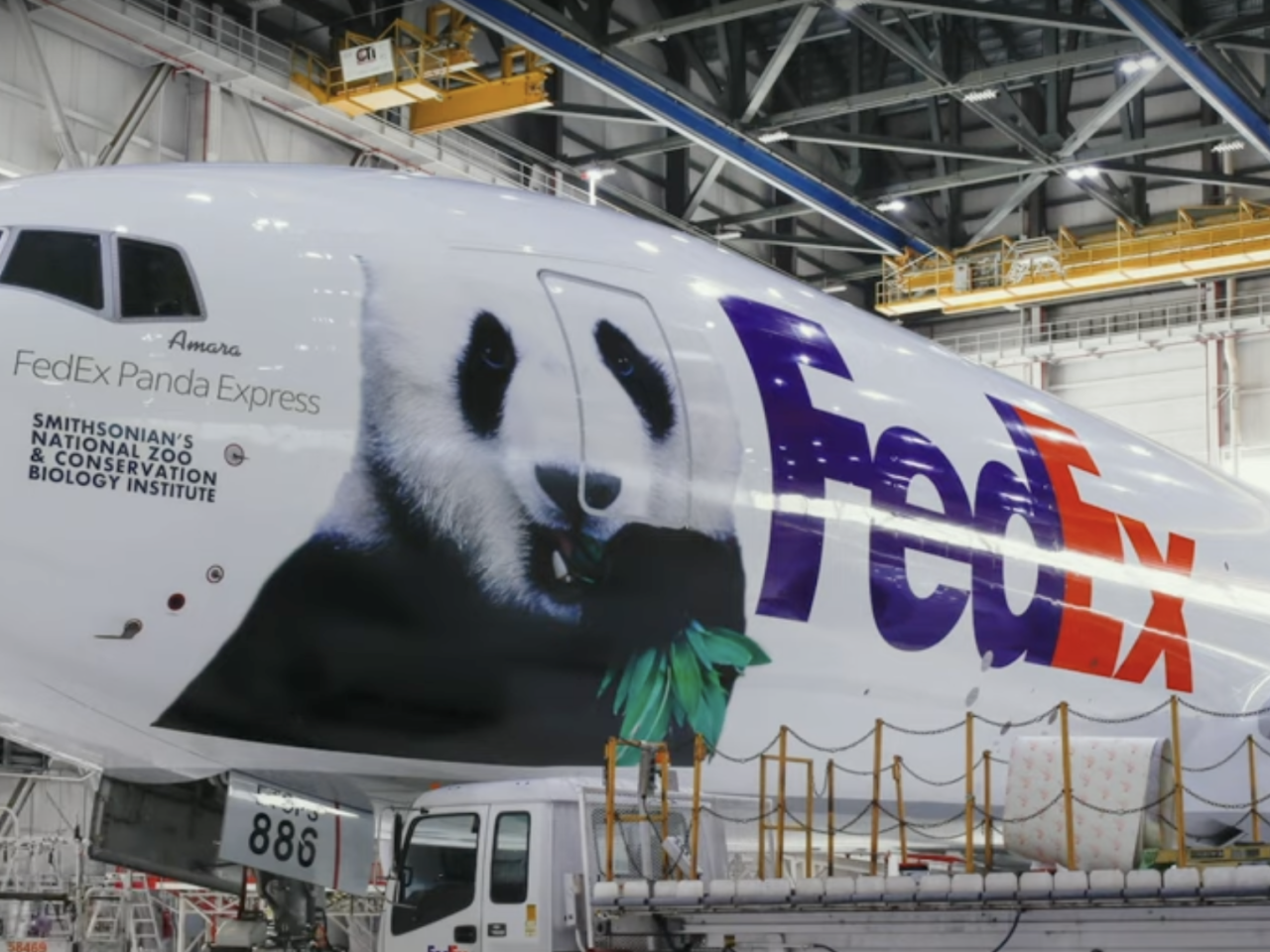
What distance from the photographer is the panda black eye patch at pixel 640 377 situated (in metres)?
9.03

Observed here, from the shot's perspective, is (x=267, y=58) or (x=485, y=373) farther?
(x=267, y=58)

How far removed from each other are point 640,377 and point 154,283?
2554 millimetres

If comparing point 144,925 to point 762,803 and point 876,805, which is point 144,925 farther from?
point 876,805

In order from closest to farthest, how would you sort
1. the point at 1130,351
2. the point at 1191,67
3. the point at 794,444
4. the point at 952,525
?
the point at 794,444 → the point at 952,525 → the point at 1191,67 → the point at 1130,351

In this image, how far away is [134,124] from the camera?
26984 mm

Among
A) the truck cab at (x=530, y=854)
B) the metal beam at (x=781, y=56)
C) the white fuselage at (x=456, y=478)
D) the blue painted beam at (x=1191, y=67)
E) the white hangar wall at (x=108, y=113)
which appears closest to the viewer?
the white fuselage at (x=456, y=478)

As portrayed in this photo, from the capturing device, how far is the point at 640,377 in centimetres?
911

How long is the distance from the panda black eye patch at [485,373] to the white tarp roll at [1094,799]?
3.48 meters

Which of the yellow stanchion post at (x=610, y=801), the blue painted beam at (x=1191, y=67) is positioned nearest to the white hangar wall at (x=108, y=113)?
the blue painted beam at (x=1191, y=67)

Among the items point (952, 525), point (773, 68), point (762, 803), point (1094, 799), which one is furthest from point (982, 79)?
point (762, 803)

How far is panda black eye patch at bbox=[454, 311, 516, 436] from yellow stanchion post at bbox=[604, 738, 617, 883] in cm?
174

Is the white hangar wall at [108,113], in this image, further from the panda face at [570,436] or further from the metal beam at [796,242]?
the panda face at [570,436]

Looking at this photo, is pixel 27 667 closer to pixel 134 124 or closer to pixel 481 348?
pixel 481 348

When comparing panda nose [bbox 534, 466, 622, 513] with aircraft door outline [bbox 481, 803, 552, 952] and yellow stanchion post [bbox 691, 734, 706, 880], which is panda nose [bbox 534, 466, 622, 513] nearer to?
yellow stanchion post [bbox 691, 734, 706, 880]
